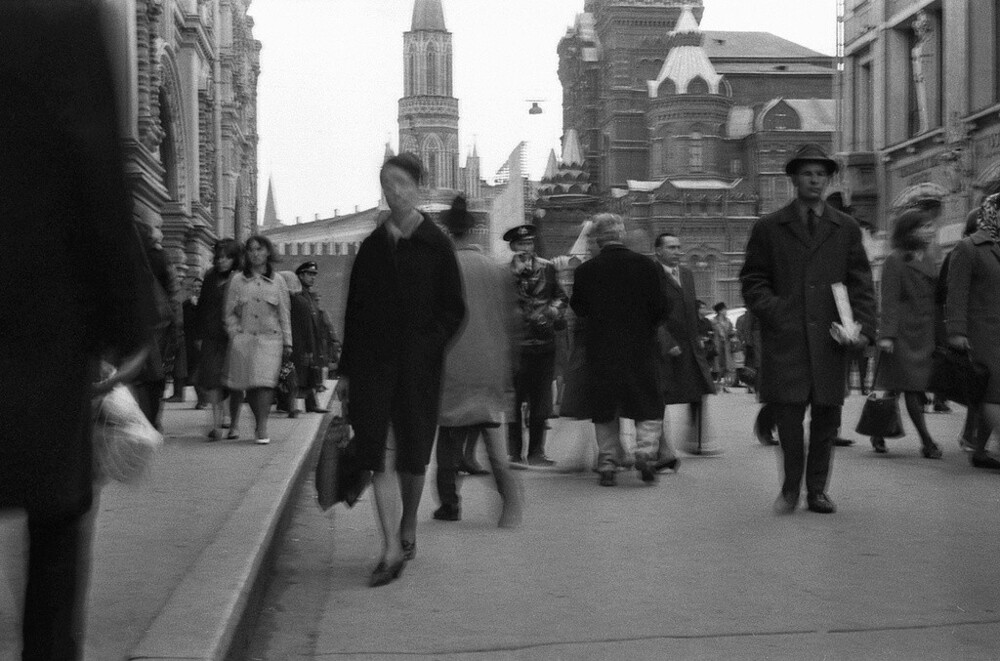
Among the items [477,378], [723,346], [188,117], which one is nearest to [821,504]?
[477,378]

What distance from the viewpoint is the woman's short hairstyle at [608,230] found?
9.65 metres

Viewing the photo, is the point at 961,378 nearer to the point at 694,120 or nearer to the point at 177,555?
the point at 177,555

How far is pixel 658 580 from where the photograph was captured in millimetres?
6121

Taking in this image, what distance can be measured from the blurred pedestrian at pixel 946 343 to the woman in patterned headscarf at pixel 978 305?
106 mm

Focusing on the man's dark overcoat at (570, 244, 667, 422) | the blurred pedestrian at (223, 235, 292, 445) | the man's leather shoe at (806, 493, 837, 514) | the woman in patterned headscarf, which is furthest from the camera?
the blurred pedestrian at (223, 235, 292, 445)

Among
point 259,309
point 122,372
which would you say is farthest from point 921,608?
point 259,309

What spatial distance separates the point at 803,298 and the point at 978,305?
Answer: 2630mm

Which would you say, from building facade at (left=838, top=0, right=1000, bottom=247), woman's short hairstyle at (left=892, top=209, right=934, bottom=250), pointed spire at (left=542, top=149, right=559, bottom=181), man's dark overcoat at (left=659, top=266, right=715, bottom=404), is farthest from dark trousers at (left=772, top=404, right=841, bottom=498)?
pointed spire at (left=542, top=149, right=559, bottom=181)

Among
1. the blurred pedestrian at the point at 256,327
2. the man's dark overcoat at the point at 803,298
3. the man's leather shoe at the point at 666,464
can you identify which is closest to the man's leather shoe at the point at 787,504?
the man's dark overcoat at the point at 803,298

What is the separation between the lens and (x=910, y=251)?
11289 millimetres

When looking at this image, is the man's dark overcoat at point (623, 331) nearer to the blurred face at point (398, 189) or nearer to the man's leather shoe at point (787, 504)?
the man's leather shoe at point (787, 504)

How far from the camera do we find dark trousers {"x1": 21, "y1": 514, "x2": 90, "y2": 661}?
296 centimetres

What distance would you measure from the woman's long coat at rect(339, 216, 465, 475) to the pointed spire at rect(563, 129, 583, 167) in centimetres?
8418

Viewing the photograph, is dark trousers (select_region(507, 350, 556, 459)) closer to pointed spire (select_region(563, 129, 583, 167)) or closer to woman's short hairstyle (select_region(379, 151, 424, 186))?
woman's short hairstyle (select_region(379, 151, 424, 186))
